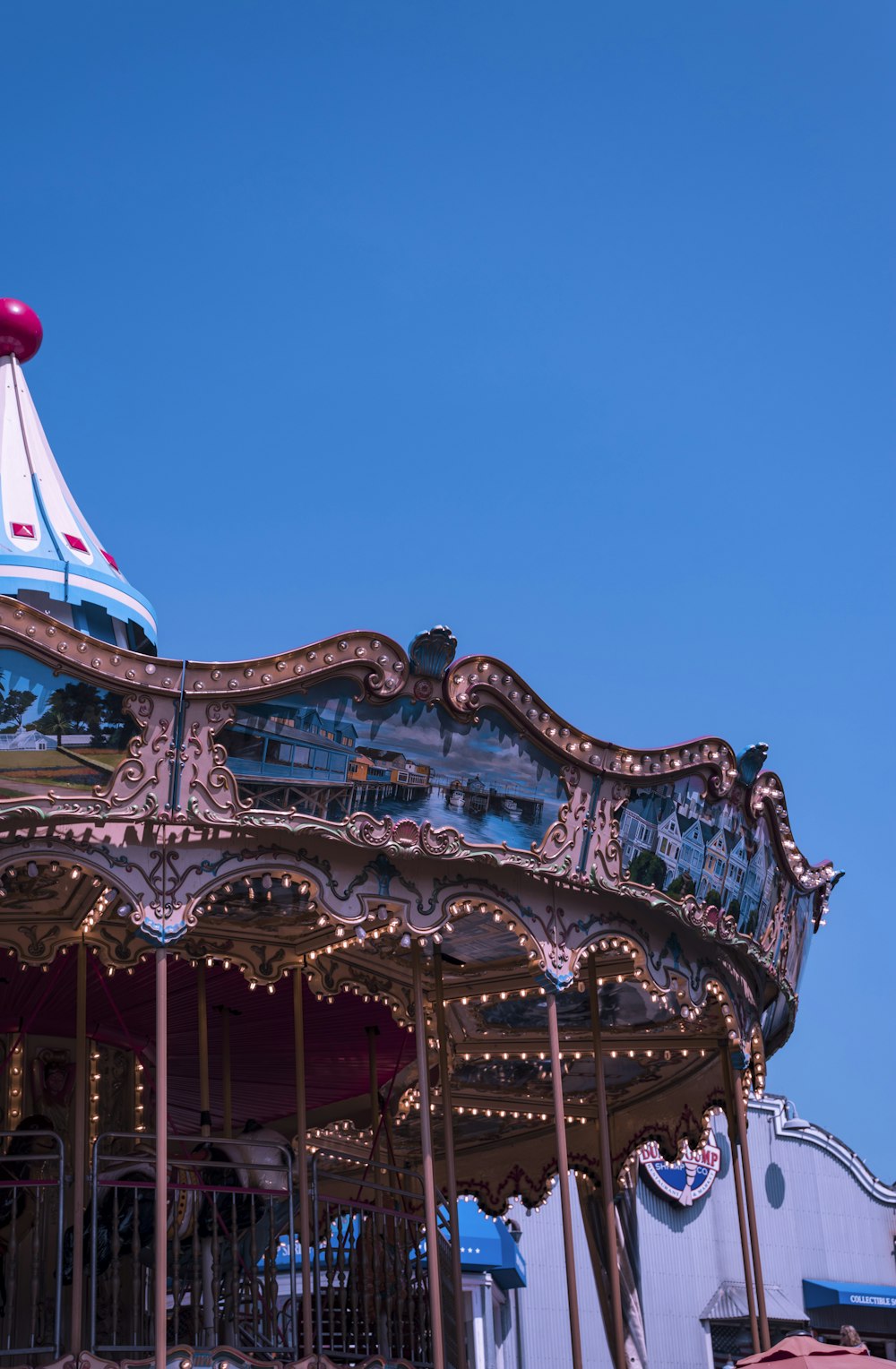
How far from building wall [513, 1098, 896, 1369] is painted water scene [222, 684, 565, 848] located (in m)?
17.4

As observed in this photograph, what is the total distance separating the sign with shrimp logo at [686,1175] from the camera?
92.4 ft

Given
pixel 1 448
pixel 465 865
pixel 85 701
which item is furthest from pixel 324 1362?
pixel 1 448

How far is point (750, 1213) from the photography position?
12609 millimetres

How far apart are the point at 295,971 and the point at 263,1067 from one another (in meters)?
2.94

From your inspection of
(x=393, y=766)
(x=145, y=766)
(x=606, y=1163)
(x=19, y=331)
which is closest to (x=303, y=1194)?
(x=606, y=1163)

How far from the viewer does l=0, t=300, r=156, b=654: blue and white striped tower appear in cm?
1415

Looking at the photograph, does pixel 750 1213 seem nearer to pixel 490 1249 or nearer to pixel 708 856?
pixel 708 856

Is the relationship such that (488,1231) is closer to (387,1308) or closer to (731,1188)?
(731,1188)

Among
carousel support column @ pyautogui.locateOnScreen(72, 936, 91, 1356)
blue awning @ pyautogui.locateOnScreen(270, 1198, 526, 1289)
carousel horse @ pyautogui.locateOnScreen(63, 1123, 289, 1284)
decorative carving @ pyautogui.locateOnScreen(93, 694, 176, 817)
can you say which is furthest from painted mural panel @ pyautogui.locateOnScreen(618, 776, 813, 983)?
blue awning @ pyautogui.locateOnScreen(270, 1198, 526, 1289)

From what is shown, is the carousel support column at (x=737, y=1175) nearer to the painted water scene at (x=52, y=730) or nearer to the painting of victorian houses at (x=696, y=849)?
the painting of victorian houses at (x=696, y=849)

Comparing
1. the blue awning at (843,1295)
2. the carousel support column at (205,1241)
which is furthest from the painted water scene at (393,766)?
the blue awning at (843,1295)

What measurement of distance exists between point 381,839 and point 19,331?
8206 millimetres

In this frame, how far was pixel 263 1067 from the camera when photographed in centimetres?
1577

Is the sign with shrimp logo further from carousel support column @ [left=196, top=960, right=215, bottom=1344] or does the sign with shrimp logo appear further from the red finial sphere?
the red finial sphere
